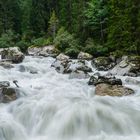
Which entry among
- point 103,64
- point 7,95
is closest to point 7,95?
point 7,95

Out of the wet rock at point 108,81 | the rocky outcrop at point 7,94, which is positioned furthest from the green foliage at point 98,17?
the rocky outcrop at point 7,94

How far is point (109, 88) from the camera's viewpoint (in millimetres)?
16516

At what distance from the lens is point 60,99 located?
14719 mm

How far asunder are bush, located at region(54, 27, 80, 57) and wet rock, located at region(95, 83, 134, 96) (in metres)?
16.7

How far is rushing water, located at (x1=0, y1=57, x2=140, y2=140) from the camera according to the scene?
12.1m

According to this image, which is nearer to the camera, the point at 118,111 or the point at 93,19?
the point at 118,111

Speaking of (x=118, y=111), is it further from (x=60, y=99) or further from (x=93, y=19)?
(x=93, y=19)

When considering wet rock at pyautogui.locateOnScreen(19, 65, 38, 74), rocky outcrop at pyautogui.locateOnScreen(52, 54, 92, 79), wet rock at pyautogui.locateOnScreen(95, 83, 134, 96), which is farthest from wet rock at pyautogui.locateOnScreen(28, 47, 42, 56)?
wet rock at pyautogui.locateOnScreen(95, 83, 134, 96)

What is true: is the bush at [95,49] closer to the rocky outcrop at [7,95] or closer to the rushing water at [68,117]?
the rushing water at [68,117]

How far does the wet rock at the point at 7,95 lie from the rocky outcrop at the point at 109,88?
386 cm

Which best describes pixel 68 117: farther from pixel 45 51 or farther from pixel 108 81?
pixel 45 51

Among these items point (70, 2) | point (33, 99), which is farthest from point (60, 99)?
point (70, 2)

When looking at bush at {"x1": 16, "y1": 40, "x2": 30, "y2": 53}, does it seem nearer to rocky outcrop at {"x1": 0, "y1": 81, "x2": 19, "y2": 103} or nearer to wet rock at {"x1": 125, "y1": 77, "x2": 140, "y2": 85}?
wet rock at {"x1": 125, "y1": 77, "x2": 140, "y2": 85}

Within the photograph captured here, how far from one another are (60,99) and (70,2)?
108 ft
